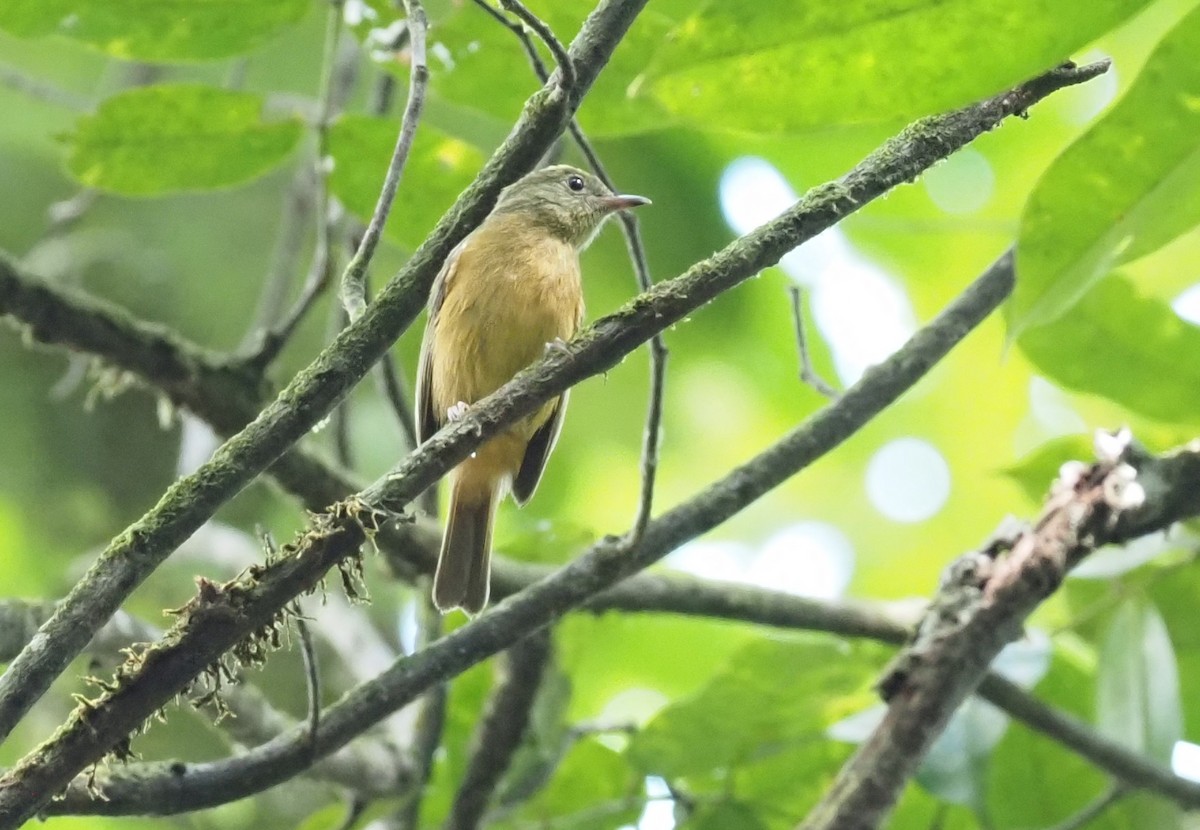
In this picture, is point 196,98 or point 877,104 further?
point 196,98

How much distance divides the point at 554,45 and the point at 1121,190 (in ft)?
3.40

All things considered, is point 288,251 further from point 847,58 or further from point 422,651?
point 847,58

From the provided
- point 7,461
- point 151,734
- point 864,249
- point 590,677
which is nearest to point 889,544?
point 864,249

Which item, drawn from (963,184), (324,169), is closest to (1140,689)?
(324,169)

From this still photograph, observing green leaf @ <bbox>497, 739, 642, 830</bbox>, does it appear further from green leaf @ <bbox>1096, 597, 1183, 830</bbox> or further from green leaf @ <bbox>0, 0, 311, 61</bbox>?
green leaf @ <bbox>0, 0, 311, 61</bbox>

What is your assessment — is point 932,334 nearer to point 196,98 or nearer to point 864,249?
point 196,98

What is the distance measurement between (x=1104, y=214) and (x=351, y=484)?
2.51m

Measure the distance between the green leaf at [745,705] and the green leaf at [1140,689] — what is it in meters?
0.72

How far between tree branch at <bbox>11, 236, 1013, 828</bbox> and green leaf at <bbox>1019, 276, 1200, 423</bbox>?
0.21 metres

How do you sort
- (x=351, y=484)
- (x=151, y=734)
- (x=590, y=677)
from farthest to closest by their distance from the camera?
(x=151, y=734)
(x=590, y=677)
(x=351, y=484)

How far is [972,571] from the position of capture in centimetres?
359

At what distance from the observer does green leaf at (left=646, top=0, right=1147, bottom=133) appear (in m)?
1.91

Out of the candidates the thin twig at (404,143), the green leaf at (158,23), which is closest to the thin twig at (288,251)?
the green leaf at (158,23)

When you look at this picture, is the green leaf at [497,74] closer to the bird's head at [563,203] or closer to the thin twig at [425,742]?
the thin twig at [425,742]
